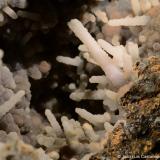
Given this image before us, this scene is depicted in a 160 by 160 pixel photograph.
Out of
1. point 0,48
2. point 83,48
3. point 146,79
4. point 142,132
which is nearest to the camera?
point 142,132

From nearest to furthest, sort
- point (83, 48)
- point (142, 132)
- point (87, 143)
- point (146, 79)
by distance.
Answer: point (142, 132)
point (146, 79)
point (87, 143)
point (83, 48)

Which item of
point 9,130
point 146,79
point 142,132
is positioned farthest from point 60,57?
point 142,132

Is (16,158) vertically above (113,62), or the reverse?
(113,62)

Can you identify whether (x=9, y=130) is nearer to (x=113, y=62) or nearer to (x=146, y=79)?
(x=113, y=62)

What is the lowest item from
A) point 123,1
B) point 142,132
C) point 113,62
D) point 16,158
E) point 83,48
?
point 142,132

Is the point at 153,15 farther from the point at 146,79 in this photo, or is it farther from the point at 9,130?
the point at 9,130

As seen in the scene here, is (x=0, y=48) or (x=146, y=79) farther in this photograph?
(x=0, y=48)

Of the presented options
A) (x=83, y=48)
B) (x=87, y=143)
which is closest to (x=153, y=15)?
(x=83, y=48)
